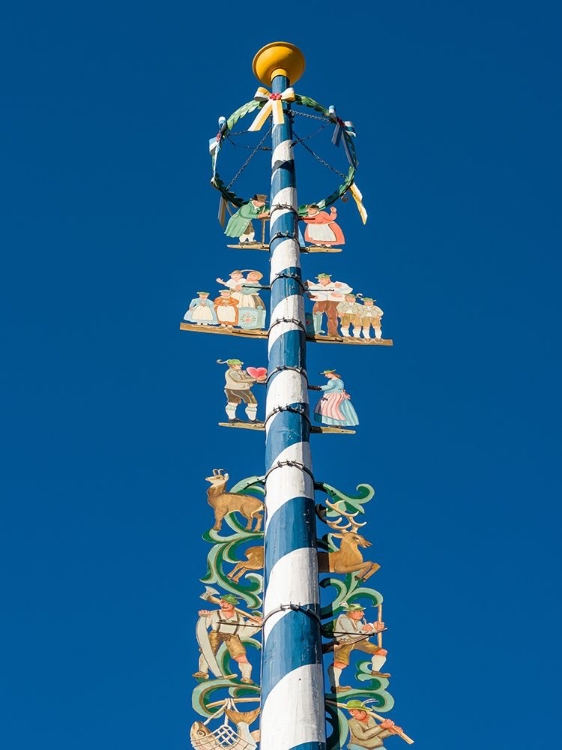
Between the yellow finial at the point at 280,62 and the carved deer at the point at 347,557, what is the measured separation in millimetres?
5662

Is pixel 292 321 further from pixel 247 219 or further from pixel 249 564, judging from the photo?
pixel 247 219

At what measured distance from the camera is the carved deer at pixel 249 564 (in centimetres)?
563

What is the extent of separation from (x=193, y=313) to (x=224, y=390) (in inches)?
33.9

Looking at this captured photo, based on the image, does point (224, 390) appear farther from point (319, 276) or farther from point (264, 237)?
point (264, 237)

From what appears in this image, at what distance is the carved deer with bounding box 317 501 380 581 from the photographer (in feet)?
18.5

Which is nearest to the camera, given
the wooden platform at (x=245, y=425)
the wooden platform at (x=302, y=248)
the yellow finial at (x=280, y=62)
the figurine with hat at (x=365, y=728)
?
the figurine with hat at (x=365, y=728)

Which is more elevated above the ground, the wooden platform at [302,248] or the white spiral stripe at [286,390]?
the wooden platform at [302,248]

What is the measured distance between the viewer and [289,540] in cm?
511

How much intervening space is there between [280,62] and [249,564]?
19.6 feet

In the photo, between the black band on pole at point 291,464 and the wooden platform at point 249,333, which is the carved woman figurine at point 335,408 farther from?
the black band on pole at point 291,464

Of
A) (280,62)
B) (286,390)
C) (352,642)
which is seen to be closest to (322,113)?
(280,62)

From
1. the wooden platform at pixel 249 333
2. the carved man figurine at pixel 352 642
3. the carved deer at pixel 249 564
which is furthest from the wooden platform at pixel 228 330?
the carved man figurine at pixel 352 642

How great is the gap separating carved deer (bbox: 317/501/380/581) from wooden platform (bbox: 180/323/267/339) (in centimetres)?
182

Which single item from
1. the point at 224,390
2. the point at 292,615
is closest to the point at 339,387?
the point at 224,390
